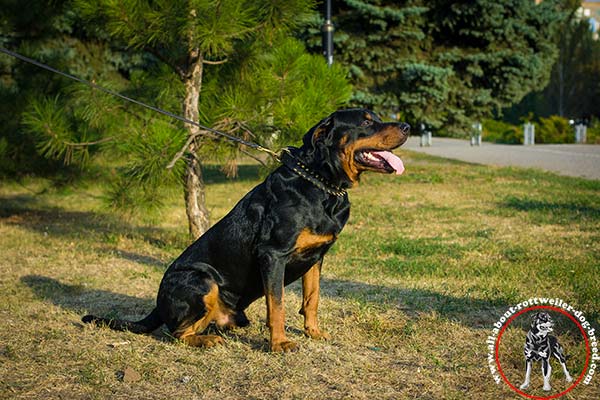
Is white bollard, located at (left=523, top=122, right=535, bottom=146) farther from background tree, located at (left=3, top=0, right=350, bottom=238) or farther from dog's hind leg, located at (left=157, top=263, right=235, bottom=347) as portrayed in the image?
dog's hind leg, located at (left=157, top=263, right=235, bottom=347)

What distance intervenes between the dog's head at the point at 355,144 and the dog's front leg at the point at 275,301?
0.66m

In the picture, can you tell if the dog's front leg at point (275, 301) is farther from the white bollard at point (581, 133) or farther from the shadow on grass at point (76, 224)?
the white bollard at point (581, 133)

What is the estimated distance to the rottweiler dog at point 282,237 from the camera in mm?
3732

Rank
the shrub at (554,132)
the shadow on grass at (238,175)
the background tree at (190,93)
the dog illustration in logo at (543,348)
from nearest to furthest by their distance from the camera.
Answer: the dog illustration in logo at (543,348)
the background tree at (190,93)
the shadow on grass at (238,175)
the shrub at (554,132)

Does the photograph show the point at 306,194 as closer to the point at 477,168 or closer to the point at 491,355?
the point at 491,355

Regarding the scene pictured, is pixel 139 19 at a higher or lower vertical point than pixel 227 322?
higher

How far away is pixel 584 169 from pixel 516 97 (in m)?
2.35

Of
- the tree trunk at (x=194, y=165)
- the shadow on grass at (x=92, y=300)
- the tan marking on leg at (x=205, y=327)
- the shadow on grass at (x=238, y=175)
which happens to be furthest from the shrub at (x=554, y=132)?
the tan marking on leg at (x=205, y=327)

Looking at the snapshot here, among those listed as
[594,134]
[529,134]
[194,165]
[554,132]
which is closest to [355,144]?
[194,165]

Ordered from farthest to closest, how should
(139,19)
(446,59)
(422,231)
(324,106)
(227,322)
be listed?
(446,59) < (422,231) < (324,106) < (139,19) < (227,322)

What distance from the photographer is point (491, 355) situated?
3.56 m

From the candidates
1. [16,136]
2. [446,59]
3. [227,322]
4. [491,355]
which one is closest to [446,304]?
[491,355]

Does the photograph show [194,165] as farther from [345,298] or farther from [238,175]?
[238,175]

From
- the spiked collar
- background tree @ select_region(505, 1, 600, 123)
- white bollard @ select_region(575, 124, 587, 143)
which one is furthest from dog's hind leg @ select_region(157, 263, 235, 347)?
background tree @ select_region(505, 1, 600, 123)
